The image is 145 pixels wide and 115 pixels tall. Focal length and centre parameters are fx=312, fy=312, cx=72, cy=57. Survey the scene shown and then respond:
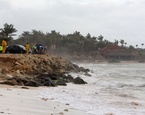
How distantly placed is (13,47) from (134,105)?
74.3 ft

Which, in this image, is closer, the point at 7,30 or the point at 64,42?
the point at 7,30

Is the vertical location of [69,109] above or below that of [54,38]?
below

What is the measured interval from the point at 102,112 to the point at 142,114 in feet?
4.16

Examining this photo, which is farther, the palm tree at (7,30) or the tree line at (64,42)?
the tree line at (64,42)

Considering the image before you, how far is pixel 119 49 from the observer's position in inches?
4358

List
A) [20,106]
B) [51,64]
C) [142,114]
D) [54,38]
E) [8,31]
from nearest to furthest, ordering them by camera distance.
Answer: [20,106]
[142,114]
[51,64]
[8,31]
[54,38]

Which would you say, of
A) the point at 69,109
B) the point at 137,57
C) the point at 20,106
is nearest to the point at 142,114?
the point at 69,109

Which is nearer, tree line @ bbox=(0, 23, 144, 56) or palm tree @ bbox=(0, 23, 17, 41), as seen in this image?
palm tree @ bbox=(0, 23, 17, 41)

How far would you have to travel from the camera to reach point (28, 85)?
50.9 feet

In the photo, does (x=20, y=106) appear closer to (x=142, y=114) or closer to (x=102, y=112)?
(x=102, y=112)

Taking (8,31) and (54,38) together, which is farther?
(54,38)

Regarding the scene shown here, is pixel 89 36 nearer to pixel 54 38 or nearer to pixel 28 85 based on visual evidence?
pixel 54 38

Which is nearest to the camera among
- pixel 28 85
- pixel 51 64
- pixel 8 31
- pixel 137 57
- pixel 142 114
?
pixel 142 114

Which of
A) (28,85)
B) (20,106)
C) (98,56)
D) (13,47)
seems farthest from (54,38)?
(20,106)
